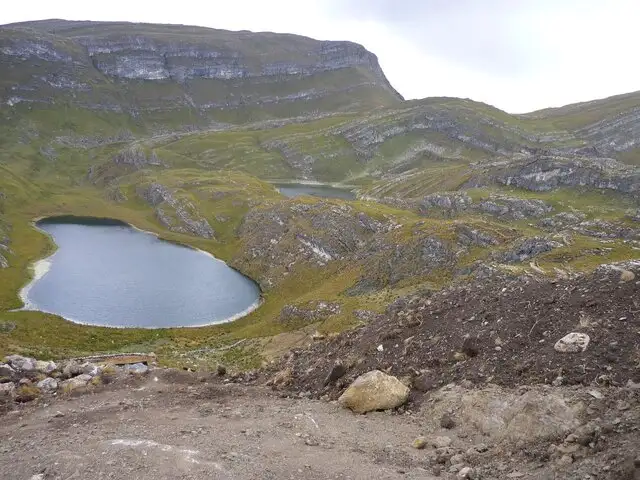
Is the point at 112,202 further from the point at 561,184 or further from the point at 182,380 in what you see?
the point at 182,380

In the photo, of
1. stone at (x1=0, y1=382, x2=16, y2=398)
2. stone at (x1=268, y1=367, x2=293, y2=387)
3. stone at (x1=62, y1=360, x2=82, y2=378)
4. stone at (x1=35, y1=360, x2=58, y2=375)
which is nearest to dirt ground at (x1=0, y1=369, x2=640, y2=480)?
stone at (x1=0, y1=382, x2=16, y2=398)

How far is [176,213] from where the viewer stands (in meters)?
158

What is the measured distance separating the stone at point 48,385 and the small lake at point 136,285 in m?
55.3

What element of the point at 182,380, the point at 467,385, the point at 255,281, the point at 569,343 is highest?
the point at 569,343

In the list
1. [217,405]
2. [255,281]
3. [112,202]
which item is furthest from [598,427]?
[112,202]

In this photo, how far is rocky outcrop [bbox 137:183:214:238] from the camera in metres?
145

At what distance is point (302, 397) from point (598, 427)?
1476cm

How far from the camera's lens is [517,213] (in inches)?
4631

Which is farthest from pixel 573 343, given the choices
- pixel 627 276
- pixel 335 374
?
pixel 335 374

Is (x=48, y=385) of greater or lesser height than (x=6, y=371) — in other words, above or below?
below

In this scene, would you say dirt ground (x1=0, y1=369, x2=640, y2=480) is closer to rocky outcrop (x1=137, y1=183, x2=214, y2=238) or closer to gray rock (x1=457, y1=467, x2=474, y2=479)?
gray rock (x1=457, y1=467, x2=474, y2=479)

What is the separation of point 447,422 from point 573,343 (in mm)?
6386

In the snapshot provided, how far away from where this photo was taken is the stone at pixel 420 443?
18.5m

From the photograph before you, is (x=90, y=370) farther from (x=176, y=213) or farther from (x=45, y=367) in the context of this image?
(x=176, y=213)
